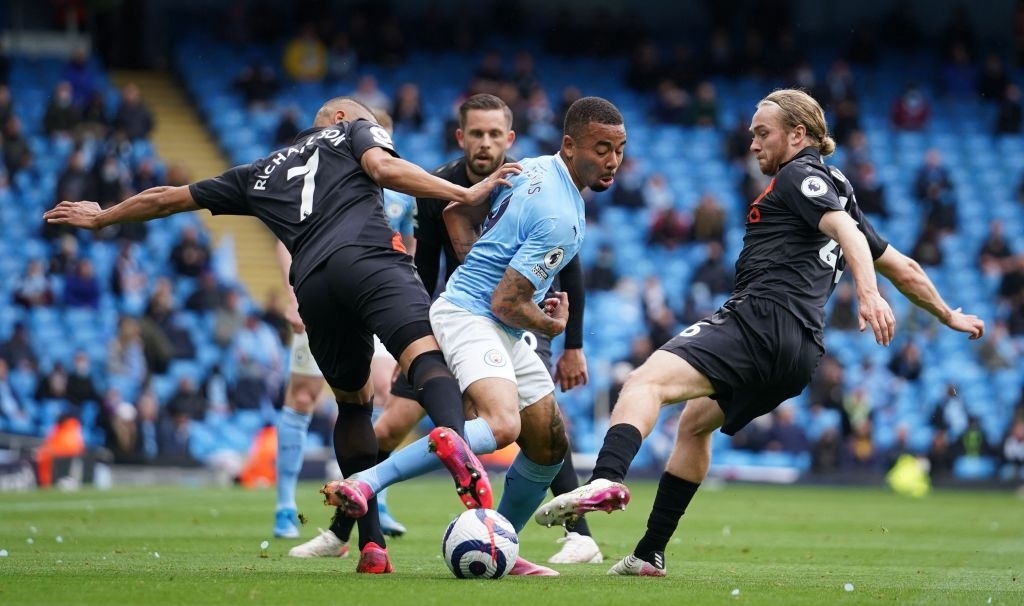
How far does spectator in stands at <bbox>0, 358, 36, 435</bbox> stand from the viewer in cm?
1994

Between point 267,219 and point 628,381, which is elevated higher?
point 267,219

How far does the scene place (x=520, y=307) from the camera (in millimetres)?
7078

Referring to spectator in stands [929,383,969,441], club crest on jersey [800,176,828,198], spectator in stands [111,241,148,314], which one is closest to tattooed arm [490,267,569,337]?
club crest on jersey [800,176,828,198]

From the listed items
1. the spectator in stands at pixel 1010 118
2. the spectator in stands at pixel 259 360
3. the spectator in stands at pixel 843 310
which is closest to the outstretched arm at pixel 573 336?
the spectator in stands at pixel 259 360

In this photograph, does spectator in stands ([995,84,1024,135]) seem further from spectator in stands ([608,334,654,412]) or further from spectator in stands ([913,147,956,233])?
spectator in stands ([608,334,654,412])

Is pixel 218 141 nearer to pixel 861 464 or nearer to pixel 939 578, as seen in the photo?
pixel 861 464

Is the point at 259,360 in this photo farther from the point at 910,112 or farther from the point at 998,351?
the point at 910,112

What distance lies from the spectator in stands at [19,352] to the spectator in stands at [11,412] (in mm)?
391

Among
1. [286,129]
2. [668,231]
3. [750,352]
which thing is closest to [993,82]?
[668,231]

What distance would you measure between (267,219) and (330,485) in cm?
167

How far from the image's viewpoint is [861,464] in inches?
921

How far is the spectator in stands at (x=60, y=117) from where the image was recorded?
24641mm

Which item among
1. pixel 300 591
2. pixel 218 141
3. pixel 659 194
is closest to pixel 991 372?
pixel 659 194

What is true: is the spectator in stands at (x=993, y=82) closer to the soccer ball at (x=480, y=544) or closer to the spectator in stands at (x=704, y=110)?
the spectator in stands at (x=704, y=110)
